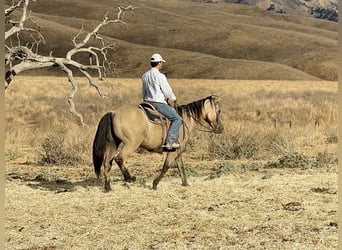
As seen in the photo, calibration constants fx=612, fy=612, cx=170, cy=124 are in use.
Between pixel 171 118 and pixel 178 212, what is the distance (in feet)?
6.14

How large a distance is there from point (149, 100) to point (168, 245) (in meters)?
3.42

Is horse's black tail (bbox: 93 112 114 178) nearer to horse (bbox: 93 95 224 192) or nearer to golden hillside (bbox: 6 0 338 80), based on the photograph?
horse (bbox: 93 95 224 192)

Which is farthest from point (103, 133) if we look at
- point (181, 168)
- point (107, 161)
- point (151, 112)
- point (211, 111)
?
point (211, 111)

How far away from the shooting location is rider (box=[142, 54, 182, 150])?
9344mm

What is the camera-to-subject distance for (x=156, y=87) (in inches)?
369

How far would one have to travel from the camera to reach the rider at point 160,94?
368 inches

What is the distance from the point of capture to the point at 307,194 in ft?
30.9

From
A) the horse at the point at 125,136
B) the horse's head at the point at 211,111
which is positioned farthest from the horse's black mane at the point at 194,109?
the horse at the point at 125,136

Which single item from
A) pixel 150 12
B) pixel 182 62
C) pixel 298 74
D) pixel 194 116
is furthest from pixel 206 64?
pixel 194 116

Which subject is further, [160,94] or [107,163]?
[107,163]

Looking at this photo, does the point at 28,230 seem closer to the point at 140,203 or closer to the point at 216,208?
the point at 140,203

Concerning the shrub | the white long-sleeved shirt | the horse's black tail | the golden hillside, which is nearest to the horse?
the horse's black tail

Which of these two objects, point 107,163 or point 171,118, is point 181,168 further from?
point 107,163

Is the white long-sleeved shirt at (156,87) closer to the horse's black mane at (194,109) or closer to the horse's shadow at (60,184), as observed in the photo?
the horse's black mane at (194,109)
